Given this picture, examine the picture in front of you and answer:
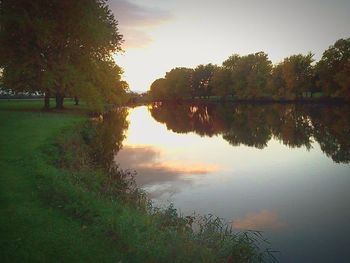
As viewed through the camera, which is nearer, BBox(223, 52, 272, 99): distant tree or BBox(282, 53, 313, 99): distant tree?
BBox(282, 53, 313, 99): distant tree

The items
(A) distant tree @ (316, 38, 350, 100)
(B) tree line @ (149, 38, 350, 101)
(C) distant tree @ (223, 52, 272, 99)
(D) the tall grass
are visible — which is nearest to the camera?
(D) the tall grass

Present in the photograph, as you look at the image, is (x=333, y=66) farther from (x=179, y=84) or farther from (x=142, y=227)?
(x=142, y=227)

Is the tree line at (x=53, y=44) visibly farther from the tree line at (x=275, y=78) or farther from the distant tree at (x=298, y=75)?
the distant tree at (x=298, y=75)

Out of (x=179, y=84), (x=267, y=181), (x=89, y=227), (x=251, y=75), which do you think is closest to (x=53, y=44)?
(x=267, y=181)

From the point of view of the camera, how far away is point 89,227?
424 inches

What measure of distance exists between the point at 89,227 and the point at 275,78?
4033 inches

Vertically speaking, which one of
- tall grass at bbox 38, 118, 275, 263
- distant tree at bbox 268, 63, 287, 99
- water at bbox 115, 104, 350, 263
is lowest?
water at bbox 115, 104, 350, 263

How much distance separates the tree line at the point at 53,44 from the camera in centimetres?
4100

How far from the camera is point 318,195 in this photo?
1727 centimetres

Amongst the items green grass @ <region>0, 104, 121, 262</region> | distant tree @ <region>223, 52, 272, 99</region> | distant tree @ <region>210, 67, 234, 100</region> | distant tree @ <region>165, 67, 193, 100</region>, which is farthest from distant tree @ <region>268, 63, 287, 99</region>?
green grass @ <region>0, 104, 121, 262</region>

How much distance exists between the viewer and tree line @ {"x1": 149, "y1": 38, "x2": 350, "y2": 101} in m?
87.9

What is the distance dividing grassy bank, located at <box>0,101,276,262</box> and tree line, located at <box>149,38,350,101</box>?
262ft

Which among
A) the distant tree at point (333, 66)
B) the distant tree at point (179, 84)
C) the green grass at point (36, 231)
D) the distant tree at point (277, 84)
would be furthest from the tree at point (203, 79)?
the green grass at point (36, 231)

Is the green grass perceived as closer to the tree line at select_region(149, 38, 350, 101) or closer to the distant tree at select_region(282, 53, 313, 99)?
the tree line at select_region(149, 38, 350, 101)
